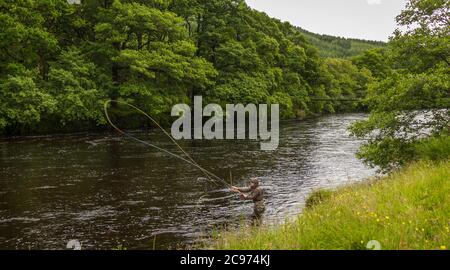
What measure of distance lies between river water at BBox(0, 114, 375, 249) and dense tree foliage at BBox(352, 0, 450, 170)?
105 inches

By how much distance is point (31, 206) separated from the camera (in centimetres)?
1459

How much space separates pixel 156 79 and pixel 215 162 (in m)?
20.1

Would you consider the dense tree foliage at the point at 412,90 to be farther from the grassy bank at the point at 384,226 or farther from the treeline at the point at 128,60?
the treeline at the point at 128,60

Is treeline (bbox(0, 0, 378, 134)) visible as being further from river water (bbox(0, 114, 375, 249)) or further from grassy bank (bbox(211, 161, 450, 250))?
grassy bank (bbox(211, 161, 450, 250))

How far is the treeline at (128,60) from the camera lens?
32.4 m

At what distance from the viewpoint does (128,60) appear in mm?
37594
